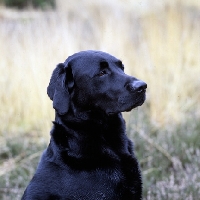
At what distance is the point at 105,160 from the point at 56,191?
358 millimetres

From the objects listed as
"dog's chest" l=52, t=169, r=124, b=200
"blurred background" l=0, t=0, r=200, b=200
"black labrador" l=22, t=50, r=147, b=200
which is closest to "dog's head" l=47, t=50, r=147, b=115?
"black labrador" l=22, t=50, r=147, b=200

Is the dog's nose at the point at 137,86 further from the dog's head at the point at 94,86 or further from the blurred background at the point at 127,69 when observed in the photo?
the blurred background at the point at 127,69

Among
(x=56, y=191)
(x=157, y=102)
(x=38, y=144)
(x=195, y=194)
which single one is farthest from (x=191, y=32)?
Result: (x=56, y=191)

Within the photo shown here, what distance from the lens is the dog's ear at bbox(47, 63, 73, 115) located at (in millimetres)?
2936

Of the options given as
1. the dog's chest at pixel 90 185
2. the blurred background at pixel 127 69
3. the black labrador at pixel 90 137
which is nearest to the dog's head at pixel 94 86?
the black labrador at pixel 90 137

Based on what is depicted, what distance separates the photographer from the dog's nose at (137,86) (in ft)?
9.35

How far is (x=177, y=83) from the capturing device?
606 cm

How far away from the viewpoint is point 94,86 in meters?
3.01

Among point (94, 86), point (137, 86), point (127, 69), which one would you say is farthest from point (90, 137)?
point (127, 69)

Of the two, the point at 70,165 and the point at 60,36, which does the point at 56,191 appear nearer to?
the point at 70,165

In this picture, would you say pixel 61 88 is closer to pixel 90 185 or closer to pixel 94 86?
pixel 94 86

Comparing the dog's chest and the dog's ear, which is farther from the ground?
the dog's ear

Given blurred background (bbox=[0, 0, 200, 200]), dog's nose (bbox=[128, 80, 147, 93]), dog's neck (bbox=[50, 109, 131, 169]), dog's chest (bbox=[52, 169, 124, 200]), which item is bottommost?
blurred background (bbox=[0, 0, 200, 200])

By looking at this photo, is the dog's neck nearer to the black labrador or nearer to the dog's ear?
the black labrador
